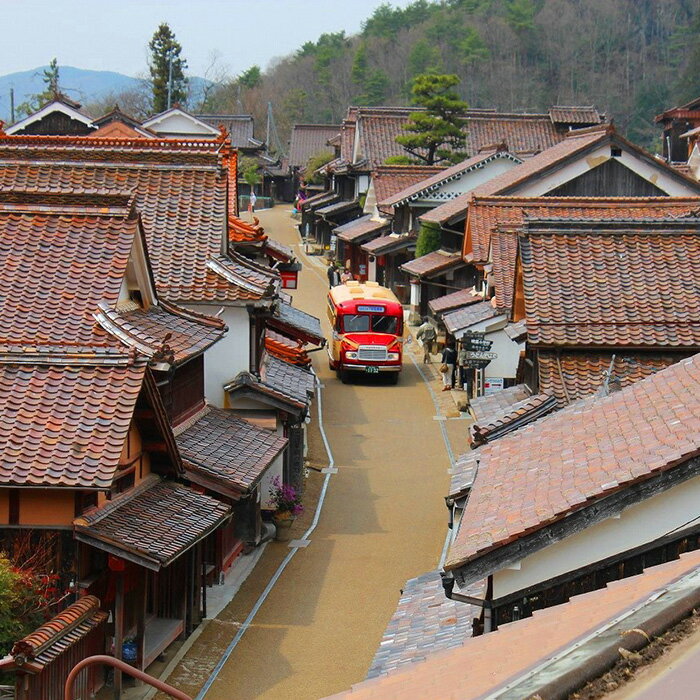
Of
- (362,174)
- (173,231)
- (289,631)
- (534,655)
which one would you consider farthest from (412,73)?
(534,655)

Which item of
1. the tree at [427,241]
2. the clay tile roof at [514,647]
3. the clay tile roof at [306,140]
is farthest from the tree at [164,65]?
the clay tile roof at [514,647]

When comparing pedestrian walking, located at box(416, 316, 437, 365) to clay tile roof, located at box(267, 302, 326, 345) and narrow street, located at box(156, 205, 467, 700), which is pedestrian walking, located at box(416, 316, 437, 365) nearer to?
narrow street, located at box(156, 205, 467, 700)

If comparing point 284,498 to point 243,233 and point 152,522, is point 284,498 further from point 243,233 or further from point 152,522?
point 243,233

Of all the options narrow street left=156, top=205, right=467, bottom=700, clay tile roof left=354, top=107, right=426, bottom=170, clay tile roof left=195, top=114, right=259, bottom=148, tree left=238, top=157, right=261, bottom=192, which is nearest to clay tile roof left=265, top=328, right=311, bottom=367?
narrow street left=156, top=205, right=467, bottom=700

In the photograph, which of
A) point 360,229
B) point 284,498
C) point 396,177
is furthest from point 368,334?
point 360,229

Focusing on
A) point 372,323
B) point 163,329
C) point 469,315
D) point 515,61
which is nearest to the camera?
point 163,329

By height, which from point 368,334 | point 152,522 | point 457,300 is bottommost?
point 368,334
